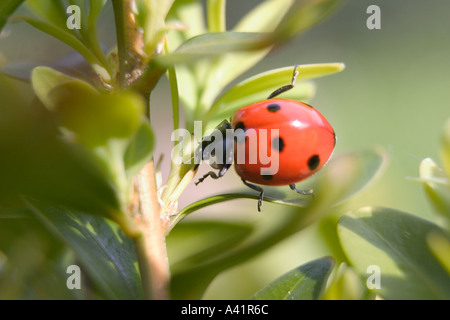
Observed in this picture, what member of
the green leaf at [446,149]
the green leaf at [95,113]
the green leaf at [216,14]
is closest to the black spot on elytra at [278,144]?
the green leaf at [216,14]

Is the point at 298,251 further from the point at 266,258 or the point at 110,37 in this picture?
the point at 110,37

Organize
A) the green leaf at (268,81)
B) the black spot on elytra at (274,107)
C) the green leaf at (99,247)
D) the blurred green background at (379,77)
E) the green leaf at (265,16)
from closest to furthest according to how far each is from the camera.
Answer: the green leaf at (99,247) → the green leaf at (268,81) → the green leaf at (265,16) → the black spot on elytra at (274,107) → the blurred green background at (379,77)

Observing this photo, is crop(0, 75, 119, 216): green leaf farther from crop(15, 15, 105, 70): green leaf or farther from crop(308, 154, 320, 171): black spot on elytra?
crop(308, 154, 320, 171): black spot on elytra

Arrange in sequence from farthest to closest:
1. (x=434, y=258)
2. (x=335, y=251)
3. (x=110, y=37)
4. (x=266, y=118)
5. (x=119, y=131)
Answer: (x=110, y=37), (x=266, y=118), (x=335, y=251), (x=434, y=258), (x=119, y=131)

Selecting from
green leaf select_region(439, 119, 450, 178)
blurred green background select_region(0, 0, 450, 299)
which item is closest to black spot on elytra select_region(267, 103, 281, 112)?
green leaf select_region(439, 119, 450, 178)

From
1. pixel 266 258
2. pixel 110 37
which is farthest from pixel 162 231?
pixel 110 37

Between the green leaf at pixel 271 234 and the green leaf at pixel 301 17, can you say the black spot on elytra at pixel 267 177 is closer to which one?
the green leaf at pixel 271 234

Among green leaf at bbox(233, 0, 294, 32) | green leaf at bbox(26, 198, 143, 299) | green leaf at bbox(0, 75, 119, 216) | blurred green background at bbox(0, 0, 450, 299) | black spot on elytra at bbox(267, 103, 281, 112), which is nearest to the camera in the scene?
green leaf at bbox(0, 75, 119, 216)
